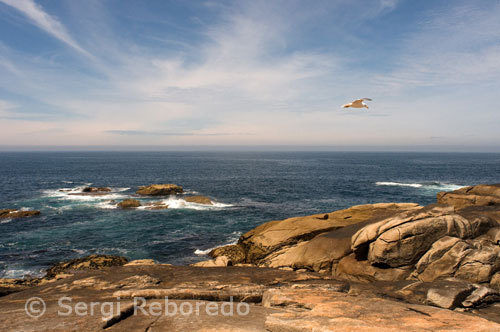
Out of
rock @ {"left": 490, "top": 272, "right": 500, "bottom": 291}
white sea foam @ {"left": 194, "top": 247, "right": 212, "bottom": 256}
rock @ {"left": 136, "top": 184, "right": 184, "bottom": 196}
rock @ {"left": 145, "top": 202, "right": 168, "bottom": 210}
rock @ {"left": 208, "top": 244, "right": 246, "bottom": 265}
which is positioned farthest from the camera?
rock @ {"left": 136, "top": 184, "right": 184, "bottom": 196}

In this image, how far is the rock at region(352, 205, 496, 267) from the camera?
14.1 metres

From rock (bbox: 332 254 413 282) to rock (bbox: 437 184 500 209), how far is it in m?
17.9

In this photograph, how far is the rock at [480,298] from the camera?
388 inches

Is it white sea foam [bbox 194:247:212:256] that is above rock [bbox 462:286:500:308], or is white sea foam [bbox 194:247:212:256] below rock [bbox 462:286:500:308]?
below

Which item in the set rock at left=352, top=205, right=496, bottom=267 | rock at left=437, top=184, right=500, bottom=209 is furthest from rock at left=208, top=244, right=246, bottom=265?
rock at left=437, top=184, right=500, bottom=209

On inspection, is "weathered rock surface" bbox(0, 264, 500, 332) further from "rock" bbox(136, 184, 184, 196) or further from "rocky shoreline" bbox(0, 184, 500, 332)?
"rock" bbox(136, 184, 184, 196)

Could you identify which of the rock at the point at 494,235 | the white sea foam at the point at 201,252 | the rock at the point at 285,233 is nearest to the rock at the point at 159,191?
the white sea foam at the point at 201,252

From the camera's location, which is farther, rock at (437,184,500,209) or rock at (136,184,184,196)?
rock at (136,184,184,196)

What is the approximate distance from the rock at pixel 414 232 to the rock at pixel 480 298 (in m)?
3.74

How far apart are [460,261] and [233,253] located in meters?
16.3

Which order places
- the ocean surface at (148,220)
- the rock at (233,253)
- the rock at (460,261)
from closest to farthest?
the rock at (460,261) < the rock at (233,253) < the ocean surface at (148,220)

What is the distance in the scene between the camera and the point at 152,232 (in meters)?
33.6

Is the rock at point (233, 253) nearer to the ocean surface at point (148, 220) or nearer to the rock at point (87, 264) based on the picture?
the ocean surface at point (148, 220)

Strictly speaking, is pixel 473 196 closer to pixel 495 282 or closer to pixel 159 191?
pixel 495 282
